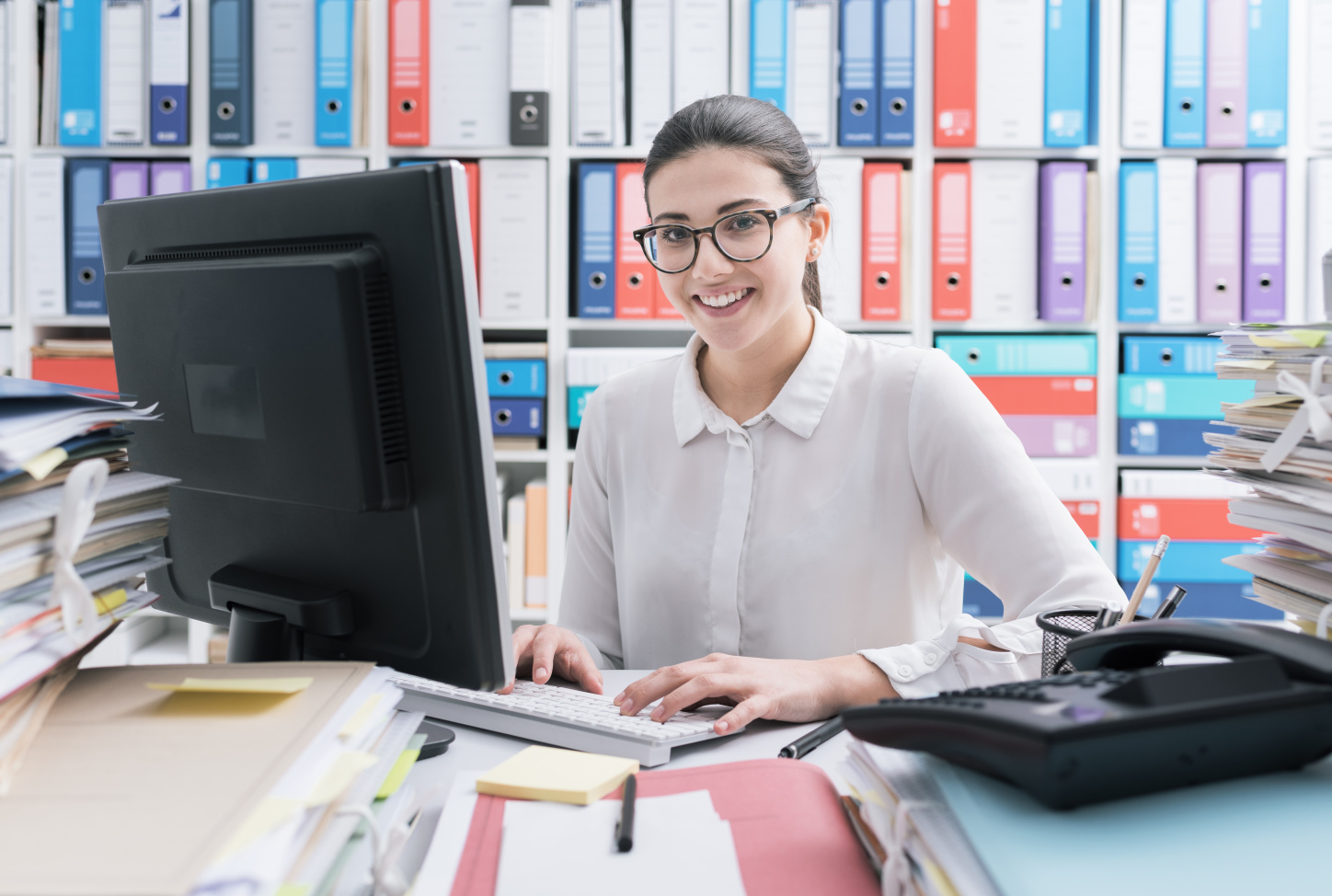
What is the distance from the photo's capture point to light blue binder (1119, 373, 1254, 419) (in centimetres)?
200

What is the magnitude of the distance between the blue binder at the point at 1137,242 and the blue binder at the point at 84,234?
230cm

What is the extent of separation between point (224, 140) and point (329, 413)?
181cm

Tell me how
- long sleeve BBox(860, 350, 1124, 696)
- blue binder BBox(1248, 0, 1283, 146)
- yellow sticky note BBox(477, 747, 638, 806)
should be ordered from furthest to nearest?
blue binder BBox(1248, 0, 1283, 146), long sleeve BBox(860, 350, 1124, 696), yellow sticky note BBox(477, 747, 638, 806)

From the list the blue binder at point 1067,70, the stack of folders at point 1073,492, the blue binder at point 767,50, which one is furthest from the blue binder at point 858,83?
the stack of folders at point 1073,492

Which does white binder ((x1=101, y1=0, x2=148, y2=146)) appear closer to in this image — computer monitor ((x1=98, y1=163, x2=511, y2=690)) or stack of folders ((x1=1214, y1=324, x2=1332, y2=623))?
computer monitor ((x1=98, y1=163, x2=511, y2=690))

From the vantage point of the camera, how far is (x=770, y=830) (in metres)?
0.52

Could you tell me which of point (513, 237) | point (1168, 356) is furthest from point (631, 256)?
point (1168, 356)

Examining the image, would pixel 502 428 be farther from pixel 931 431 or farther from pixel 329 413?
pixel 329 413

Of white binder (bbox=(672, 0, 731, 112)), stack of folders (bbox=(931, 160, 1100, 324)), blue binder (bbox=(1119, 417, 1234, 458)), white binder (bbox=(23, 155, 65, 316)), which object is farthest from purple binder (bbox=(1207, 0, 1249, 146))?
white binder (bbox=(23, 155, 65, 316))

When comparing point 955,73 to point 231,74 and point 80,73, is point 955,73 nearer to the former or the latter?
point 231,74

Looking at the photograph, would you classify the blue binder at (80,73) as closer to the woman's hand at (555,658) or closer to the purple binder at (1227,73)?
the woman's hand at (555,658)

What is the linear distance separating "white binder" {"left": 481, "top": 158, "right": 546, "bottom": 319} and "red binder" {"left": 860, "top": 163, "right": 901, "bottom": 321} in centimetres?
73

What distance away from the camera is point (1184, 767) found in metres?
0.42

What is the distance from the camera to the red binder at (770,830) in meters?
0.47
